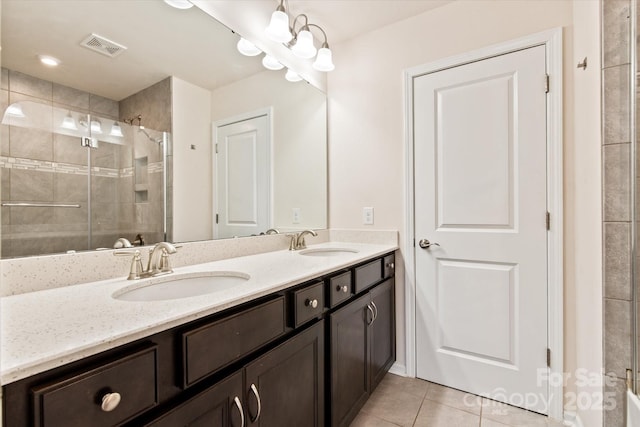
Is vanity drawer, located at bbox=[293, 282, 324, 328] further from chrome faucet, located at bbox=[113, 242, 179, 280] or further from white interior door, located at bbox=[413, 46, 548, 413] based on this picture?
white interior door, located at bbox=[413, 46, 548, 413]

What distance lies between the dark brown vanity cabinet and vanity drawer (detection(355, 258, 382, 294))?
0.16 feet

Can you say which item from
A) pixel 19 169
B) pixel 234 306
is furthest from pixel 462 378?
pixel 19 169

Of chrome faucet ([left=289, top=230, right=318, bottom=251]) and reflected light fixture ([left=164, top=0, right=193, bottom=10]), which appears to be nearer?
reflected light fixture ([left=164, top=0, right=193, bottom=10])

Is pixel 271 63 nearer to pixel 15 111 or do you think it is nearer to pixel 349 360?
pixel 15 111

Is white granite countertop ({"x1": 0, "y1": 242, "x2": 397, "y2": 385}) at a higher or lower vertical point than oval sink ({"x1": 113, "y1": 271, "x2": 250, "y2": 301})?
higher

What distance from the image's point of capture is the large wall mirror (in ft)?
2.93

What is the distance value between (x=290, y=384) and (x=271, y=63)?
5.68ft

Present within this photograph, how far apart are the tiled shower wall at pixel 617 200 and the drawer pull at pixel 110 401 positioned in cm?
156

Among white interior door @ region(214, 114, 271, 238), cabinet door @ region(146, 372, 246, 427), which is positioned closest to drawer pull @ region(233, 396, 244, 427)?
cabinet door @ region(146, 372, 246, 427)

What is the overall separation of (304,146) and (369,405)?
169 centimetres

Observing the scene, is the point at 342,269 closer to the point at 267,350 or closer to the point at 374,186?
the point at 267,350

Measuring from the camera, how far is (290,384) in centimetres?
102

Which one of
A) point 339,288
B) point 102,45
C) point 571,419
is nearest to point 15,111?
point 102,45

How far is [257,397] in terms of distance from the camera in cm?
87
